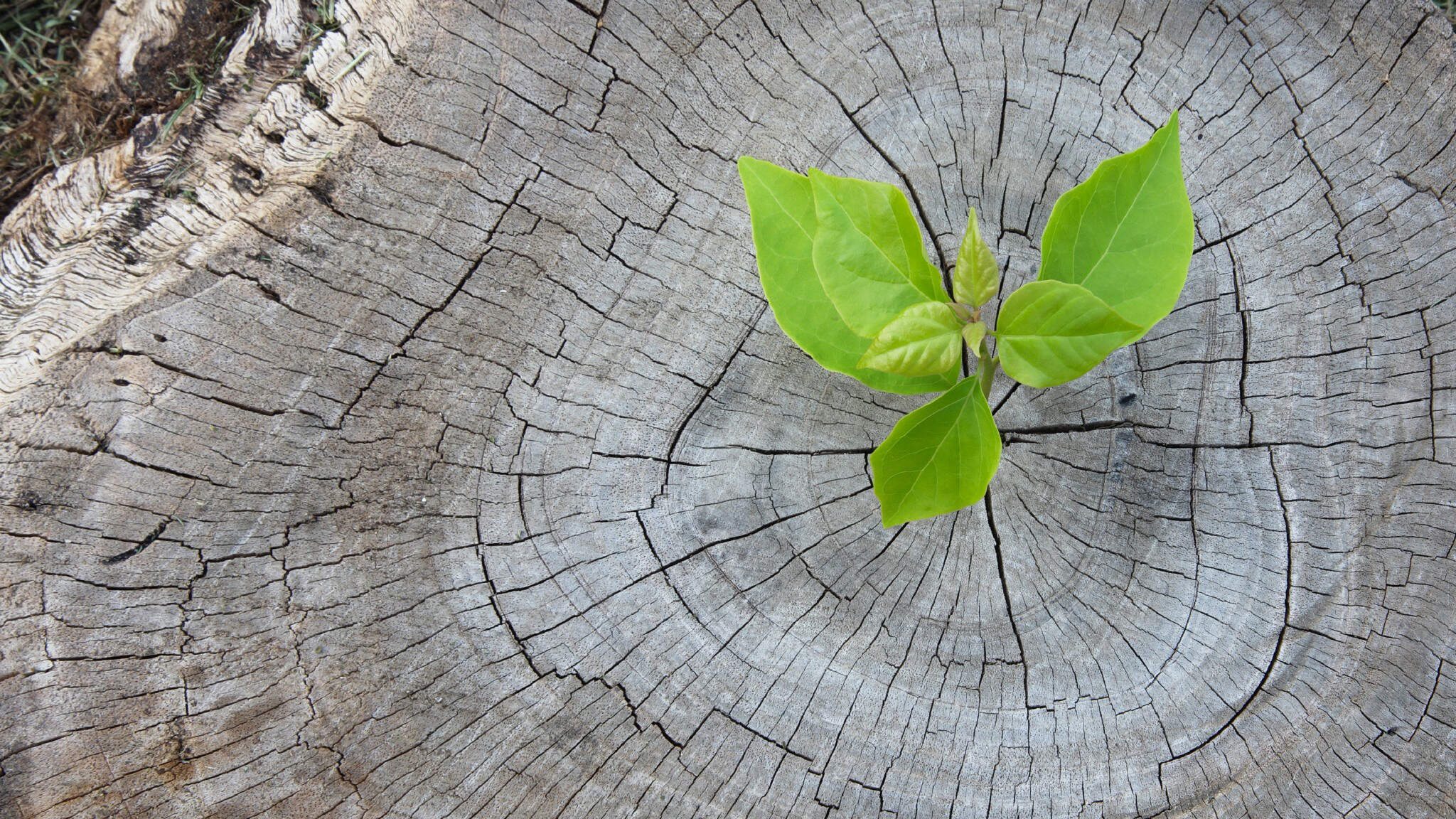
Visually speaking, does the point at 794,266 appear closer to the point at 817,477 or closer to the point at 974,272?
the point at 974,272

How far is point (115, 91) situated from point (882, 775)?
8.40 ft

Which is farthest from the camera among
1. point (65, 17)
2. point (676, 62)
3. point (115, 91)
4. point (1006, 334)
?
point (65, 17)

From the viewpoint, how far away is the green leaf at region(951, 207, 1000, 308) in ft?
4.90

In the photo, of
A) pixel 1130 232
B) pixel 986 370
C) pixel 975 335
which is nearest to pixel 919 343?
pixel 975 335

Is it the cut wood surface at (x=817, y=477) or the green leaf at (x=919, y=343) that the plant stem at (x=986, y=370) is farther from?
the cut wood surface at (x=817, y=477)

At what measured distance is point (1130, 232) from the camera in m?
1.45

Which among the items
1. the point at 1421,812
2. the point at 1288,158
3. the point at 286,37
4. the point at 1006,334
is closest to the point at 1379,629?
the point at 1421,812

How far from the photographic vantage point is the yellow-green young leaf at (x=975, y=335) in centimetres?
145

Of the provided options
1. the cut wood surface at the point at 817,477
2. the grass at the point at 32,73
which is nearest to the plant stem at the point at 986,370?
the cut wood surface at the point at 817,477

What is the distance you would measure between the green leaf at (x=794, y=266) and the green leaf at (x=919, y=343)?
0.15m

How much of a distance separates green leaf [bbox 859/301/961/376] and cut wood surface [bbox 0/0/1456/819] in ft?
1.44

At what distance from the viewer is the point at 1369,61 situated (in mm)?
→ 1834

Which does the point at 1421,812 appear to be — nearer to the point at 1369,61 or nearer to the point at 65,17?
the point at 1369,61

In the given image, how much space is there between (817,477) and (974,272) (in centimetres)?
60
